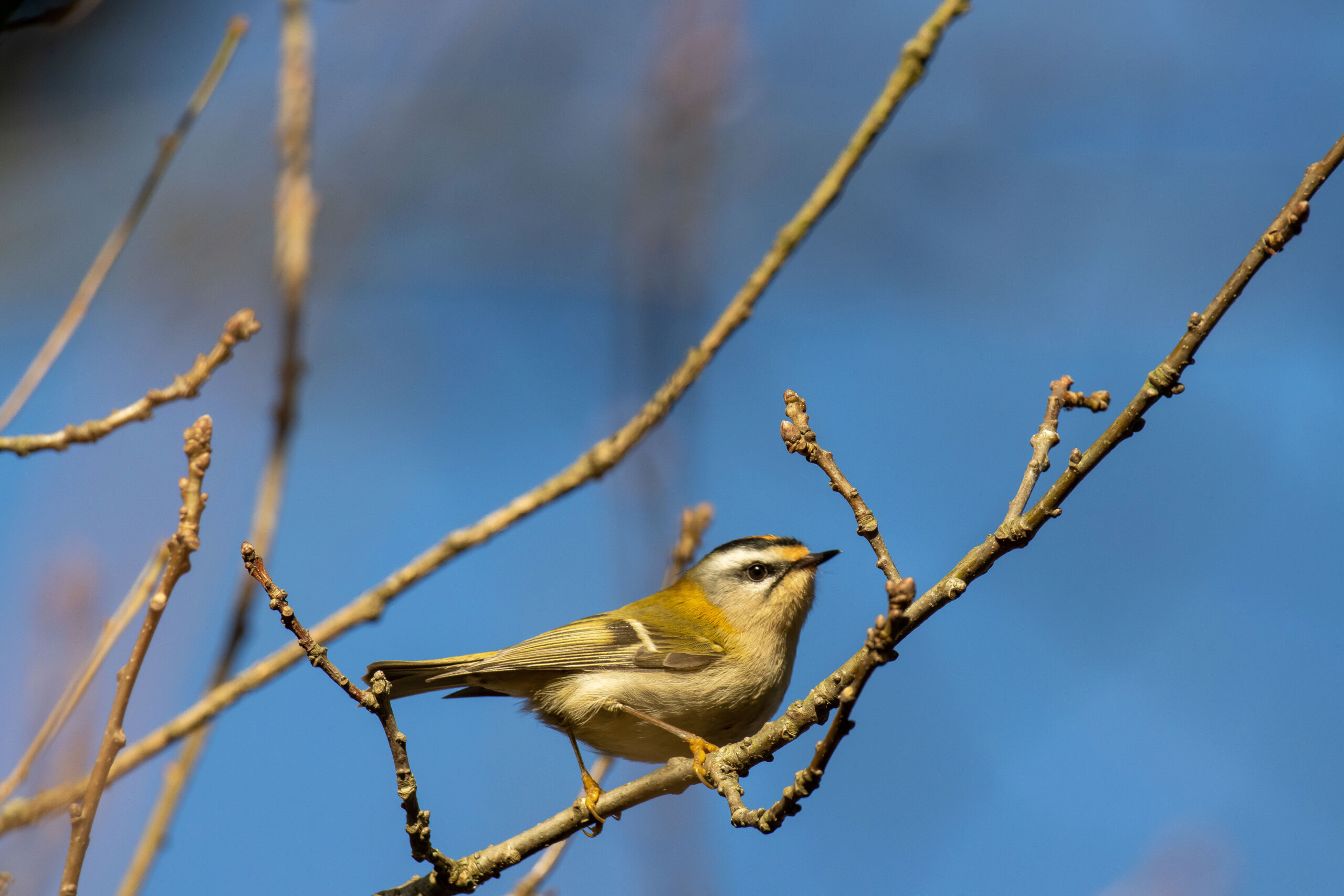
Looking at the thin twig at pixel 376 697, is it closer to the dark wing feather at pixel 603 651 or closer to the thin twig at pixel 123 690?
the thin twig at pixel 123 690

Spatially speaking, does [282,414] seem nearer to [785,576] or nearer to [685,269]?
[685,269]

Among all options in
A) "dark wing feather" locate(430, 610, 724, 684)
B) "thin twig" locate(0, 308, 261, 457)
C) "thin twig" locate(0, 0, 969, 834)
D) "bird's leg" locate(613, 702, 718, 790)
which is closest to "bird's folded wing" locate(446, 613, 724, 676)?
"dark wing feather" locate(430, 610, 724, 684)

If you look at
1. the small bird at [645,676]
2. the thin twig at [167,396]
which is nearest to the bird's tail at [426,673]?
the small bird at [645,676]

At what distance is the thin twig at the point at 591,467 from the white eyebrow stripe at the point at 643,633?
926mm

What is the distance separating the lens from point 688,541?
2668mm

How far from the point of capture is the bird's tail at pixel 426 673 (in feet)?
8.06

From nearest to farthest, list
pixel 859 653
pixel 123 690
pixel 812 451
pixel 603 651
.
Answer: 1. pixel 123 690
2. pixel 859 653
3. pixel 812 451
4. pixel 603 651

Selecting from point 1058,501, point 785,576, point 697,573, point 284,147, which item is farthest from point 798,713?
point 697,573

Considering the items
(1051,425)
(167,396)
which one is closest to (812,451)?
(1051,425)

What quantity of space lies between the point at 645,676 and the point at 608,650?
6.5 inches

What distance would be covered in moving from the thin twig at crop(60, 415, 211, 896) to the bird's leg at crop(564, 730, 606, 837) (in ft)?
2.69

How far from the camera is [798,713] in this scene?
1515 mm

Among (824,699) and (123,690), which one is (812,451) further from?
(123,690)

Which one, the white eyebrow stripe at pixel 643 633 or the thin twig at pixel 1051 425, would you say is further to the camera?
the white eyebrow stripe at pixel 643 633
